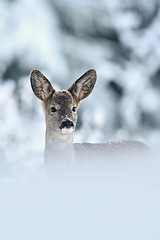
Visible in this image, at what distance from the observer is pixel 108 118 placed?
7.76 m

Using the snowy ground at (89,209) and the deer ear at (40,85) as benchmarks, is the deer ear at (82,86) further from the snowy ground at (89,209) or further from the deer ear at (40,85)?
the snowy ground at (89,209)

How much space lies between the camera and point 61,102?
12.5 ft

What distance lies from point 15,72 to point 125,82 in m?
1.90

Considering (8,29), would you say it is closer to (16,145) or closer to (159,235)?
(16,145)

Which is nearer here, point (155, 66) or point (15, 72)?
point (15, 72)

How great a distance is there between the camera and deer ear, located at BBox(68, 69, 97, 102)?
13.2 ft

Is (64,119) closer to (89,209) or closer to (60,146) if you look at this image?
(60,146)

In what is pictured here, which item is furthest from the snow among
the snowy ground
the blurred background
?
the snowy ground

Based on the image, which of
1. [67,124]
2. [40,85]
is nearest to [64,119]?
[67,124]

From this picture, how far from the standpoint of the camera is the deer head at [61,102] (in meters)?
3.64

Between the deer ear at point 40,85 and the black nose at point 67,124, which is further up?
the deer ear at point 40,85

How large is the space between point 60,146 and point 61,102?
A: 35 centimetres

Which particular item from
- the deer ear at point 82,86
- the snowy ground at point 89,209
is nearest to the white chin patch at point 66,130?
the deer ear at point 82,86

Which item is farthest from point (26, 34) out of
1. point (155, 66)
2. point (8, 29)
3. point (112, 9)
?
point (155, 66)
